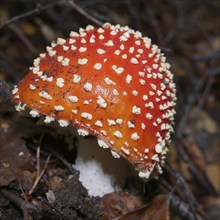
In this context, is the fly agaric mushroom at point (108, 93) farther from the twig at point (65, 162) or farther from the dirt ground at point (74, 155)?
the twig at point (65, 162)

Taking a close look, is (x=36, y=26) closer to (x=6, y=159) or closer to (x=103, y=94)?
(x=6, y=159)

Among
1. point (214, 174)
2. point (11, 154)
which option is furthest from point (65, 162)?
Answer: point (214, 174)

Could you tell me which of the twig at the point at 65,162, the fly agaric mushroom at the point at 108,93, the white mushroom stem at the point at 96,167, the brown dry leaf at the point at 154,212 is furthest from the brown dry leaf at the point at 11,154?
the brown dry leaf at the point at 154,212

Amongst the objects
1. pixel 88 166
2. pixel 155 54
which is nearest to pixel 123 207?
pixel 88 166

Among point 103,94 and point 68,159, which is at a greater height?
point 103,94

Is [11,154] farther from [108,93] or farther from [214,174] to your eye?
[214,174]

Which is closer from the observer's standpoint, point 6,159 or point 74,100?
point 74,100

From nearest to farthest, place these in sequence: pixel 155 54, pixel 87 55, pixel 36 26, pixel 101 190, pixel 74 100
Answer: pixel 74 100 → pixel 87 55 → pixel 155 54 → pixel 101 190 → pixel 36 26
